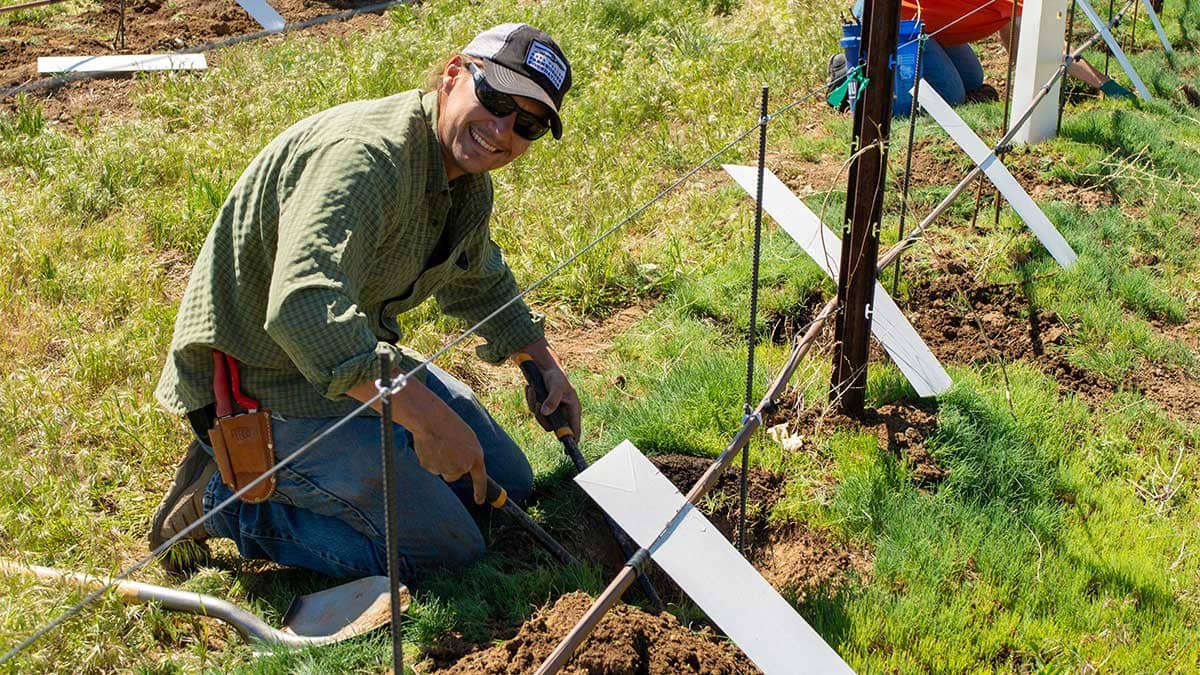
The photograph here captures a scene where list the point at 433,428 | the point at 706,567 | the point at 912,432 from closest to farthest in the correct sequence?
the point at 706,567 < the point at 433,428 < the point at 912,432

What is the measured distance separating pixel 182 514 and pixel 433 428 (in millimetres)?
1046

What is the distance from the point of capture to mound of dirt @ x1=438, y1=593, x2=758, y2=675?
254 cm

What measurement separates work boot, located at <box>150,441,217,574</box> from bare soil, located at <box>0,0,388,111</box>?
4.27 m

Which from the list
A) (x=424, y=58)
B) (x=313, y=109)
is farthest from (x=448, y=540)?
(x=424, y=58)

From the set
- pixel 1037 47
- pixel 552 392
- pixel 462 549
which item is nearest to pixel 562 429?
pixel 552 392

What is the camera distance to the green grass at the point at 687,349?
116 inches

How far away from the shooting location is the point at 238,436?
10.1ft

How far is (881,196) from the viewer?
3377 millimetres

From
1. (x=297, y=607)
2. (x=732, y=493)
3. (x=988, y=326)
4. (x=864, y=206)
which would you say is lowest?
(x=297, y=607)

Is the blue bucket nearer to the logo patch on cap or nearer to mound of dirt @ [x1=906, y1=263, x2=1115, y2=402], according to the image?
mound of dirt @ [x1=906, y1=263, x2=1115, y2=402]

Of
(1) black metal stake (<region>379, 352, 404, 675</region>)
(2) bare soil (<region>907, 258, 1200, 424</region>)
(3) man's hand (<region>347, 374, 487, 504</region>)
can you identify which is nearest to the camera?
(1) black metal stake (<region>379, 352, 404, 675</region>)

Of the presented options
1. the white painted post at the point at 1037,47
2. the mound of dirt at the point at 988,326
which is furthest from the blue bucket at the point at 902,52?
the mound of dirt at the point at 988,326

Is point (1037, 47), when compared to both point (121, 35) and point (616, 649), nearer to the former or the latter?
point (616, 649)

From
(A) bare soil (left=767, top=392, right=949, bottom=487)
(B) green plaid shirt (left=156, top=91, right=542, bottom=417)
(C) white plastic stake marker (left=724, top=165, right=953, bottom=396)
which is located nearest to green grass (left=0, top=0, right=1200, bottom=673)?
(A) bare soil (left=767, top=392, right=949, bottom=487)
